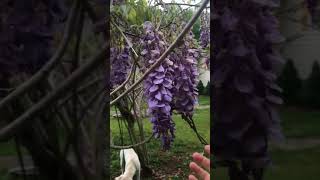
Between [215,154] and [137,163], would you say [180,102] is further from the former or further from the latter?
[215,154]

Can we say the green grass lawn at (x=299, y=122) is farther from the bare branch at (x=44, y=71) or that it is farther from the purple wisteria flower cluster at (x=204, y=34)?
the purple wisteria flower cluster at (x=204, y=34)

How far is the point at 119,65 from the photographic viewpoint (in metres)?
2.66

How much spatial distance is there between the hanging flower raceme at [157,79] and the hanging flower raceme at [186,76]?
0.17 ft

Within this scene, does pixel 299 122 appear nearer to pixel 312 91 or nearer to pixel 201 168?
pixel 312 91

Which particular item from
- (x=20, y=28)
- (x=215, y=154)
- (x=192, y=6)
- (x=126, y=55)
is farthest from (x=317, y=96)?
(x=126, y=55)

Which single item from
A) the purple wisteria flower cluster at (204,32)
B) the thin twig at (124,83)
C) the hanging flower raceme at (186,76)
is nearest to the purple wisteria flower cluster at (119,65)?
the thin twig at (124,83)

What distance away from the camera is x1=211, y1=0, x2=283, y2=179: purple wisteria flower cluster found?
4.51 feet

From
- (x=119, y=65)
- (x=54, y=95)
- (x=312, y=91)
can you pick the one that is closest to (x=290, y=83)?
(x=312, y=91)

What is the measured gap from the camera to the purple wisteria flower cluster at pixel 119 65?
8.68 ft

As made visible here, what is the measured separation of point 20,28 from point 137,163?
57.1 inches

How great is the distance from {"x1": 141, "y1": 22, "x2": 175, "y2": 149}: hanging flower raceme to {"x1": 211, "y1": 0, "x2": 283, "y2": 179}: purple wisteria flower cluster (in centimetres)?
115

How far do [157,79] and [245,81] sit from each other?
1.24 meters

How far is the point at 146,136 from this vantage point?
2883 millimetres

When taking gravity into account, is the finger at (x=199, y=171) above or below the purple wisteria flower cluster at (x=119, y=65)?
below
